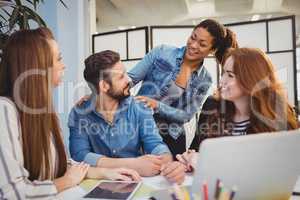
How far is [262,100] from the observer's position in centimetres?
126

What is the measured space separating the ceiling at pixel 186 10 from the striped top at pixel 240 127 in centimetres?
128

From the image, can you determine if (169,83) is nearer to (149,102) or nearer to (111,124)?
(149,102)

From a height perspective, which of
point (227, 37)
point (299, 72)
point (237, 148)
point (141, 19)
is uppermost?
point (141, 19)

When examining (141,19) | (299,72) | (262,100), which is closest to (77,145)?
(262,100)

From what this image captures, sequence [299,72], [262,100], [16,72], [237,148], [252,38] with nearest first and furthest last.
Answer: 1. [237,148]
2. [16,72]
3. [262,100]
4. [252,38]
5. [299,72]

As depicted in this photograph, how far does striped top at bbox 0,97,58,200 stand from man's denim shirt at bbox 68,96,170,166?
0.63 meters

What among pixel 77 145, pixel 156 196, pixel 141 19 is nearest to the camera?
pixel 156 196

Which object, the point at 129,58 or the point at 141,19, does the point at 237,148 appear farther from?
the point at 141,19

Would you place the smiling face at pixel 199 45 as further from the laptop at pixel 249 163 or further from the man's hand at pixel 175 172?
the laptop at pixel 249 163

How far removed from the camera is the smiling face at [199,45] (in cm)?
168

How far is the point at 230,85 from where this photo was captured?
4.29 feet

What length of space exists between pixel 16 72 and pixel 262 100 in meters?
0.99

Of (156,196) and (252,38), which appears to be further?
(252,38)

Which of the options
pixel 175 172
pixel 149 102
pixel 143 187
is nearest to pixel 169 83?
pixel 149 102
